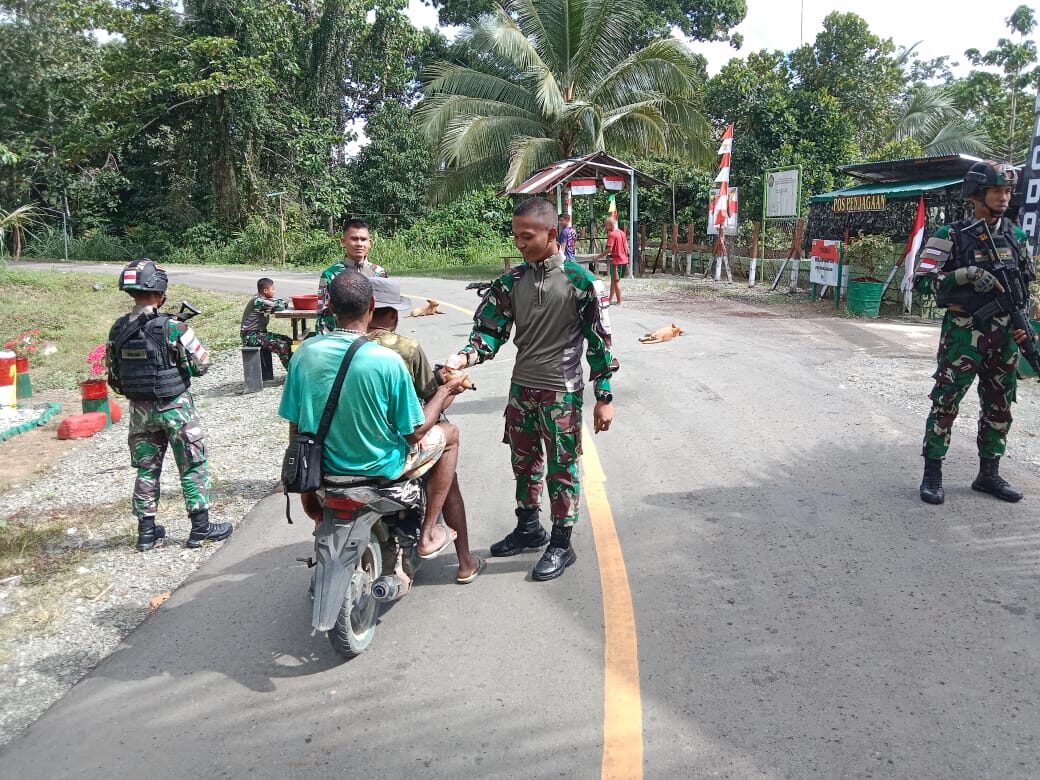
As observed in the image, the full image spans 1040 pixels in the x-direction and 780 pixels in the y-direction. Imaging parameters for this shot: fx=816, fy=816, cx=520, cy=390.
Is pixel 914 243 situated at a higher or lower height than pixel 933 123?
lower

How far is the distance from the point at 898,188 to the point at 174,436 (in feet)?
47.5

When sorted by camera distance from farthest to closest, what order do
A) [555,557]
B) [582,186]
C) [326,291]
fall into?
1. [582,186]
2. [326,291]
3. [555,557]

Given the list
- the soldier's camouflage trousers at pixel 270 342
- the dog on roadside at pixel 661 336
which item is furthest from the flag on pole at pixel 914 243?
the soldier's camouflage trousers at pixel 270 342

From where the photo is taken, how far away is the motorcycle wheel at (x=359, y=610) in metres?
3.46

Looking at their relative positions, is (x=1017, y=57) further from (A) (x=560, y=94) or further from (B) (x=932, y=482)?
(B) (x=932, y=482)

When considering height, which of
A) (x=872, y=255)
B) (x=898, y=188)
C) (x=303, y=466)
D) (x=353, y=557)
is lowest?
(x=353, y=557)

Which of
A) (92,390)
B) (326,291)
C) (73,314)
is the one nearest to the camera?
(326,291)

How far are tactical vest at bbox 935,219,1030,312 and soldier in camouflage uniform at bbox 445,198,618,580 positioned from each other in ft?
8.30

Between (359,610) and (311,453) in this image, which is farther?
(359,610)

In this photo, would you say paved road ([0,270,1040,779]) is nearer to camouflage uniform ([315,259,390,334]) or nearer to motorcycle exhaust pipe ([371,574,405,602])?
motorcycle exhaust pipe ([371,574,405,602])

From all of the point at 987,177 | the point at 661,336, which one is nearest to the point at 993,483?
the point at 987,177

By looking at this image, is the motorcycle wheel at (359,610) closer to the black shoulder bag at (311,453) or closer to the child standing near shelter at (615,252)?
the black shoulder bag at (311,453)

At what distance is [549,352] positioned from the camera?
4.21 metres

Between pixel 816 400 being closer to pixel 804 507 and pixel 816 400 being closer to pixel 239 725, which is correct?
pixel 804 507
